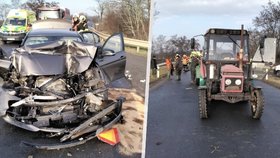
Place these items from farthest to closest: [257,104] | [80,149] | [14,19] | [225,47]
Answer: [225,47] < [14,19] < [257,104] < [80,149]

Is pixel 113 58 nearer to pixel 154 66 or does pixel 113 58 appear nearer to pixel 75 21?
pixel 75 21

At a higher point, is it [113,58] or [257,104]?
[113,58]

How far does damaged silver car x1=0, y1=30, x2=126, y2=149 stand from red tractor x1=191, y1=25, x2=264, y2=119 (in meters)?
0.72

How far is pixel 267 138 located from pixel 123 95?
0.92m

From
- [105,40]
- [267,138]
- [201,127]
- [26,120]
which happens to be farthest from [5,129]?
[267,138]

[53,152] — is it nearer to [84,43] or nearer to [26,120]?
[26,120]

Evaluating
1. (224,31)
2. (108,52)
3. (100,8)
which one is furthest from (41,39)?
(224,31)

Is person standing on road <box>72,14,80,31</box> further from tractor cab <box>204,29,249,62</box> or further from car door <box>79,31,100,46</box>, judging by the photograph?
tractor cab <box>204,29,249,62</box>

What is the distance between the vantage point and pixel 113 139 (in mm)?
2088

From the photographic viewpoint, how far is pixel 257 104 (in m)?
2.36

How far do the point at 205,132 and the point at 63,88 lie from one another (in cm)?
107

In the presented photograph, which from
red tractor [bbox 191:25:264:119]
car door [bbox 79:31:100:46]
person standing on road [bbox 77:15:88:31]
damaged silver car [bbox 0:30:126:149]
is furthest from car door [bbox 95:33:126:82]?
red tractor [bbox 191:25:264:119]

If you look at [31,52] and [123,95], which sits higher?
[31,52]

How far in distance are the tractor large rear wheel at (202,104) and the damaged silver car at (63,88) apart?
54cm
